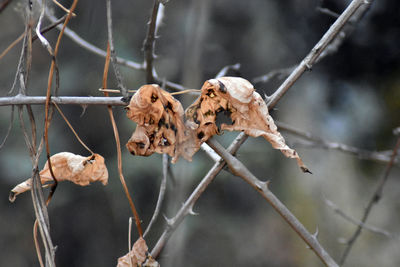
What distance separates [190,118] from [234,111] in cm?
7

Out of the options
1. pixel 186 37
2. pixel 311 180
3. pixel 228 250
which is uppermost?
pixel 186 37

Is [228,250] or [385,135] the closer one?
[385,135]

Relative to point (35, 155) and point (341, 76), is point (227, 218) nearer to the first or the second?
point (341, 76)

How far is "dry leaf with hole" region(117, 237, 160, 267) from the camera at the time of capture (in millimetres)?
630

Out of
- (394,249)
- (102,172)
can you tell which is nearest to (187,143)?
(102,172)

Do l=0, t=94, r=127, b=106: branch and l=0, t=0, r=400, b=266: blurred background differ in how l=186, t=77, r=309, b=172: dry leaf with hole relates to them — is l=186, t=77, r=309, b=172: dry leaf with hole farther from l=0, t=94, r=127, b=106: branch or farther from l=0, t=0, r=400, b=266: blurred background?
l=0, t=0, r=400, b=266: blurred background

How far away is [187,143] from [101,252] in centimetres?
162

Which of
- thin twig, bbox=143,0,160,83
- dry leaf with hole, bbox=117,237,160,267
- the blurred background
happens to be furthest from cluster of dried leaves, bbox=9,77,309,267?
the blurred background

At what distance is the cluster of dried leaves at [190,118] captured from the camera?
0.58 metres

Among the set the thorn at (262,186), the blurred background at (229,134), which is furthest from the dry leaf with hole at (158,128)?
the blurred background at (229,134)

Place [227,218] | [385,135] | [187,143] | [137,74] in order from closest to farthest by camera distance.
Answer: [187,143] → [137,74] → [385,135] → [227,218]

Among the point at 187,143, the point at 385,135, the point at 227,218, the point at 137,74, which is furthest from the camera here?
the point at 227,218

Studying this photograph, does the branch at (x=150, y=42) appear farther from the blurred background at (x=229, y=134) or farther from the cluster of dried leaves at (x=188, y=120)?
the blurred background at (x=229, y=134)

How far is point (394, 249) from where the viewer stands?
82.6 inches
